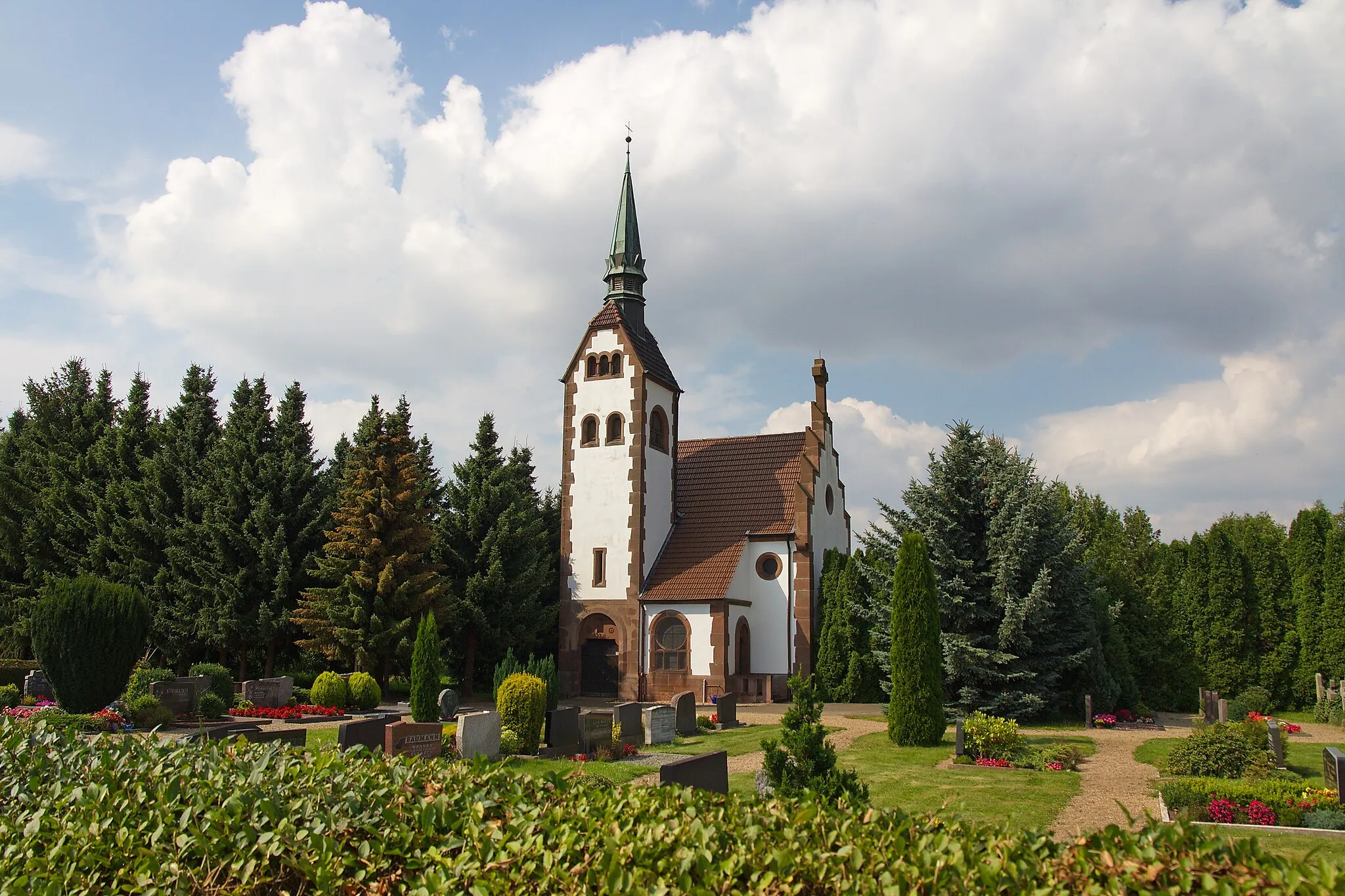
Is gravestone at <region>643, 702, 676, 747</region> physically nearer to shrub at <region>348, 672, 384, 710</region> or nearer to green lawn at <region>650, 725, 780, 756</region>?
green lawn at <region>650, 725, 780, 756</region>

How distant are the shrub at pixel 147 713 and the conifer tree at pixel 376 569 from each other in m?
9.34

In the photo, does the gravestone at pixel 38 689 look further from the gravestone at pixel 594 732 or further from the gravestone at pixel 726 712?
the gravestone at pixel 726 712

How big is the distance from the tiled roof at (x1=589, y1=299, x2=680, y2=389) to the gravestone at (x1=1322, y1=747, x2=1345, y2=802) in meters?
24.1

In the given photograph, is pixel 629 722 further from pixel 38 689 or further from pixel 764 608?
pixel 38 689

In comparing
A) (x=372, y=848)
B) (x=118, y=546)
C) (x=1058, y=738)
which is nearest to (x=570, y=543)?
(x=118, y=546)

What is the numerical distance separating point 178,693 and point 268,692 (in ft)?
14.5

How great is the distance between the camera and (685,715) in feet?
68.9

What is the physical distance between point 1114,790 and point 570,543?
22186mm

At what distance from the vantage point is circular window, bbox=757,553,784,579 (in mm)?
31783

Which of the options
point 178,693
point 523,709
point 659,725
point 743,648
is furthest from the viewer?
point 743,648

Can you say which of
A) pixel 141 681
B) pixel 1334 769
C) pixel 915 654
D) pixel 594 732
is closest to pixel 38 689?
pixel 141 681

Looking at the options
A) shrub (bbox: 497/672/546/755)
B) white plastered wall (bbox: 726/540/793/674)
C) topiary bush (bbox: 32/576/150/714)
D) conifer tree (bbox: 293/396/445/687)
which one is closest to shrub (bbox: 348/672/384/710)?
conifer tree (bbox: 293/396/445/687)

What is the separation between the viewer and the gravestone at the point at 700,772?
27.3ft

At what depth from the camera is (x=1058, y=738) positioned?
63.2 feet
